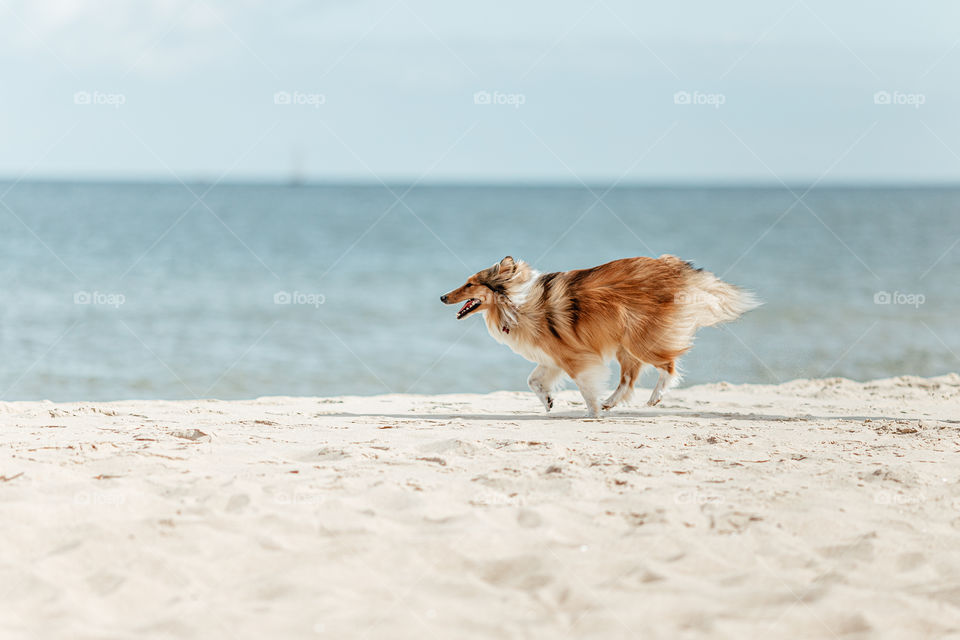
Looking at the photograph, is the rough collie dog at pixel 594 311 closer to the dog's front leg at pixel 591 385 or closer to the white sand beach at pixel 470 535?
the dog's front leg at pixel 591 385

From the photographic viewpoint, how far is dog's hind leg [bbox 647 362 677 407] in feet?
26.2

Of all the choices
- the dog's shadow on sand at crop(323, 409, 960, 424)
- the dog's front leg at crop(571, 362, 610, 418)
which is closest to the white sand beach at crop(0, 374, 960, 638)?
the dog's shadow on sand at crop(323, 409, 960, 424)

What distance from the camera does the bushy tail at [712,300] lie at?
25.3 feet

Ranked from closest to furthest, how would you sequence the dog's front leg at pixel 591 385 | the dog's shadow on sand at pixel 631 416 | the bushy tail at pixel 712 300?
the dog's shadow on sand at pixel 631 416, the dog's front leg at pixel 591 385, the bushy tail at pixel 712 300

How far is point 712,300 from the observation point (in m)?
7.79

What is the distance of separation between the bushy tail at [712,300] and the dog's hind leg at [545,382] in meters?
1.31

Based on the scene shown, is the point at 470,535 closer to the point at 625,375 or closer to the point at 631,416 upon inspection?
the point at 631,416

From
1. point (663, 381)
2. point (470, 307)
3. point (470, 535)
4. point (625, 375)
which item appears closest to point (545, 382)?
point (625, 375)

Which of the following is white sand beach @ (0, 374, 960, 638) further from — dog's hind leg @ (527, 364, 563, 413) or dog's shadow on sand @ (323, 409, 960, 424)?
dog's hind leg @ (527, 364, 563, 413)

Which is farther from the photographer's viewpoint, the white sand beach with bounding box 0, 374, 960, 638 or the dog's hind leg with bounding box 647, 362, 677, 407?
the dog's hind leg with bounding box 647, 362, 677, 407

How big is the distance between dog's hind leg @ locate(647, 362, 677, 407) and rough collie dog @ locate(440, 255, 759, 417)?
0.19 feet

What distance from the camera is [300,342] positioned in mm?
13758

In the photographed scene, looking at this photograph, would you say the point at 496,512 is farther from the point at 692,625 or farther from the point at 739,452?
the point at 739,452

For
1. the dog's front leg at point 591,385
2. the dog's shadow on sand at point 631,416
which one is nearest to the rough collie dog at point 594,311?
the dog's front leg at point 591,385
